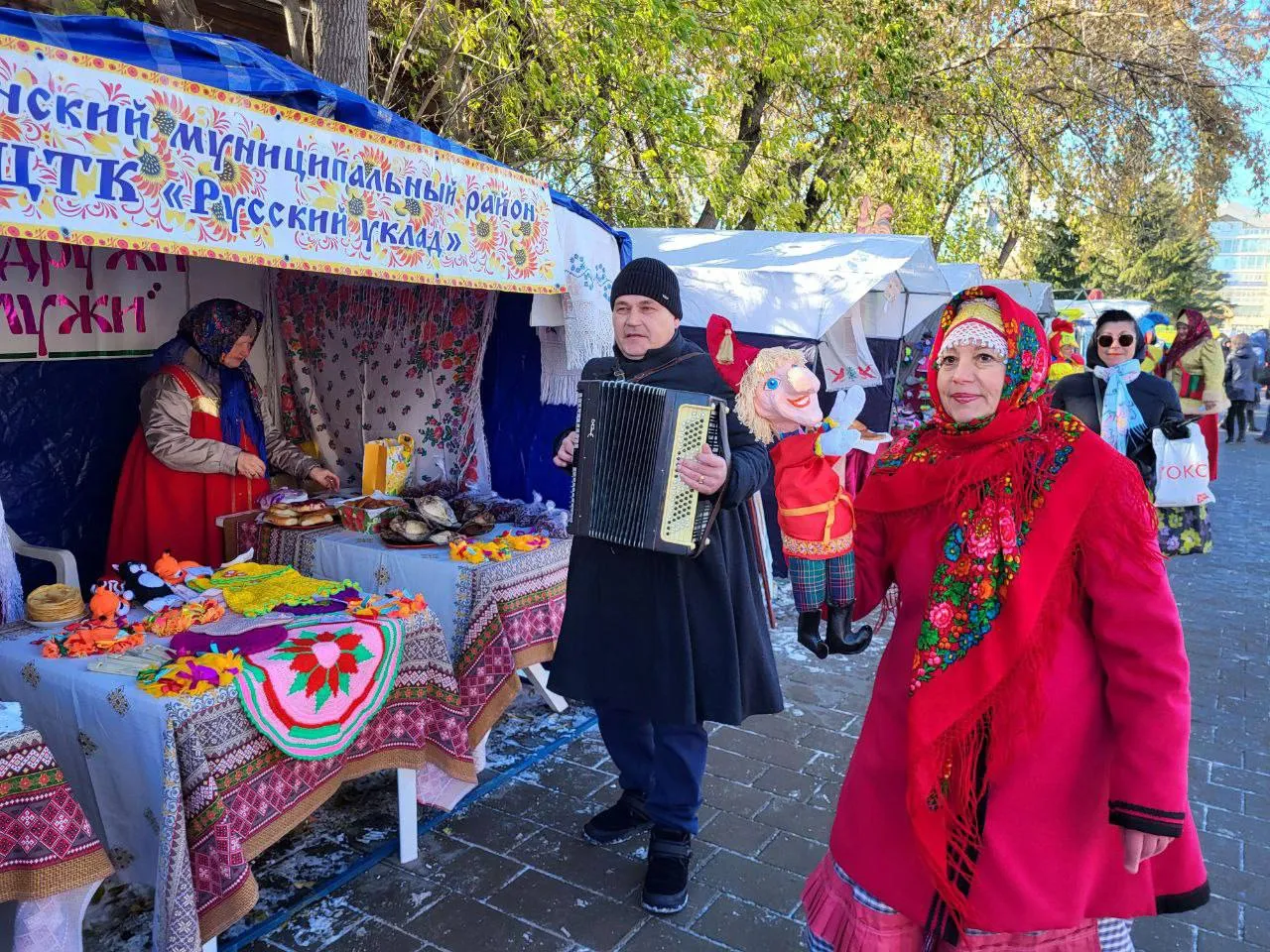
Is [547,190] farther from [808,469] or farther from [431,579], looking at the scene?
[808,469]

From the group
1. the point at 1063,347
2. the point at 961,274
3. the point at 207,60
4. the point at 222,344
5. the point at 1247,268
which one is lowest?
the point at 222,344

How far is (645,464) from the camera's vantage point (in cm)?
271

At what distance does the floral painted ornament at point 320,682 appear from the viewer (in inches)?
101

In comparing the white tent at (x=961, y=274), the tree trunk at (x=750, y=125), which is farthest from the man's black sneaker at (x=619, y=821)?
the tree trunk at (x=750, y=125)

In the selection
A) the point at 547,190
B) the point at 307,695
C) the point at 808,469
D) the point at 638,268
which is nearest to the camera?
the point at 808,469

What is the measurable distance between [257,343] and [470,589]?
259 cm

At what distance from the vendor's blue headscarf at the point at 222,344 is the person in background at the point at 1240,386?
17.0 meters

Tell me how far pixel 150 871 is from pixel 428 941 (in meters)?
0.82

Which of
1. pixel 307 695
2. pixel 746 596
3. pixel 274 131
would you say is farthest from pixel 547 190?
pixel 307 695

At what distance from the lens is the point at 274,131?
297 centimetres

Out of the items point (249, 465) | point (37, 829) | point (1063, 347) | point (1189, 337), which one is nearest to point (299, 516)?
point (249, 465)

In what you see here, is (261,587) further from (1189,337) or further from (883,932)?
(1189,337)

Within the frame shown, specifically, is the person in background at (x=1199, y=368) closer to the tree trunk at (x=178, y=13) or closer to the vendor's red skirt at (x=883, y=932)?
the vendor's red skirt at (x=883, y=932)

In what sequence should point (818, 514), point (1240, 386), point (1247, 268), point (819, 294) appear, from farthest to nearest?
point (1247, 268) < point (1240, 386) < point (819, 294) < point (818, 514)
